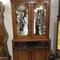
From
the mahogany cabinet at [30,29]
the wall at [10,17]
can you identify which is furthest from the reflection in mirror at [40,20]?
the wall at [10,17]

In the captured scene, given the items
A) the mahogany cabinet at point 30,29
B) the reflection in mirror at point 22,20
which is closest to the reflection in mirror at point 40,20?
the mahogany cabinet at point 30,29

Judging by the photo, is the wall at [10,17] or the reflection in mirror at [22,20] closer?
the reflection in mirror at [22,20]

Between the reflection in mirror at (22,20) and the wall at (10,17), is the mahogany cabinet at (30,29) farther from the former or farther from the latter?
the wall at (10,17)

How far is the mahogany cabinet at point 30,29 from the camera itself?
335 centimetres

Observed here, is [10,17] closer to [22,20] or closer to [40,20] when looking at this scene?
[22,20]

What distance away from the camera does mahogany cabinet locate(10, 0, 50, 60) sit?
335cm

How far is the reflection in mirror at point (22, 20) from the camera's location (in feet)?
11.1

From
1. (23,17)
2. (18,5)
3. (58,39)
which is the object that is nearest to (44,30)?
(58,39)

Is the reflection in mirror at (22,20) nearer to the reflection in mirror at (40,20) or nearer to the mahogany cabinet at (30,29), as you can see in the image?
the mahogany cabinet at (30,29)

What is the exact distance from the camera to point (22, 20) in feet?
11.3

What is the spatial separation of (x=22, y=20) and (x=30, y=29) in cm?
31

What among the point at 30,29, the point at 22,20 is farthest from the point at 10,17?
the point at 30,29

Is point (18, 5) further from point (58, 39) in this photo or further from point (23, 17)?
point (58, 39)

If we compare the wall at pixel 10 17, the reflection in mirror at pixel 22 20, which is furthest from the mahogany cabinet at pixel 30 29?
the wall at pixel 10 17
